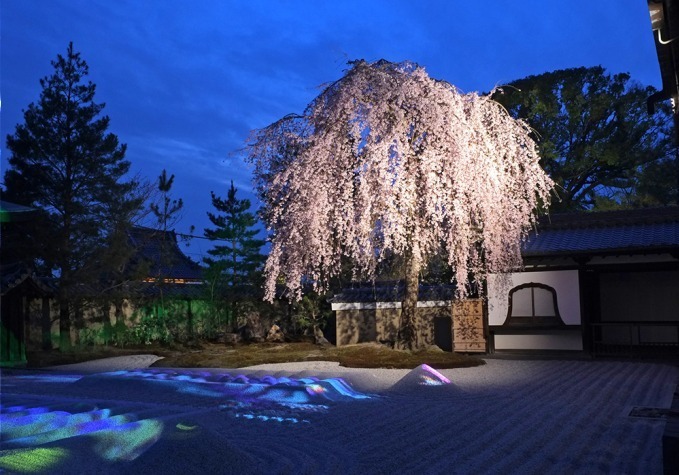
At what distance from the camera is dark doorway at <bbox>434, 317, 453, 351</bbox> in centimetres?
1714

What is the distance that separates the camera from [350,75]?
13.0 m

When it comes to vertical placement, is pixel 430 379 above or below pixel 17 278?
below

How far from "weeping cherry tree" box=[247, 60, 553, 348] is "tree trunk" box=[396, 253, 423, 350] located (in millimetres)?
32

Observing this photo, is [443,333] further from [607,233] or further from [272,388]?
[272,388]

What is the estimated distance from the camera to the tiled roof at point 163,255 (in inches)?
909

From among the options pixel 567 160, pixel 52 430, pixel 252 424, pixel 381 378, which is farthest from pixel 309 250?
pixel 567 160

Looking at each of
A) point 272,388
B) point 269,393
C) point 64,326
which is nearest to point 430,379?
point 272,388

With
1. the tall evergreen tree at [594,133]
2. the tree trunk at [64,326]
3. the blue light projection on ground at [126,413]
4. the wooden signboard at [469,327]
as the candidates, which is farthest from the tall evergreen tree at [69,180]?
the tall evergreen tree at [594,133]

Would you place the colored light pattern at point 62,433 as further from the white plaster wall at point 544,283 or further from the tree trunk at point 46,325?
the tree trunk at point 46,325

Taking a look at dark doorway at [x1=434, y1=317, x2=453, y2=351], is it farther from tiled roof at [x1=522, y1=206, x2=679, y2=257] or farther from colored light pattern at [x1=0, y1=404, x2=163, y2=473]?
colored light pattern at [x1=0, y1=404, x2=163, y2=473]

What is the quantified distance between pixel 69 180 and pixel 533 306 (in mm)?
13878

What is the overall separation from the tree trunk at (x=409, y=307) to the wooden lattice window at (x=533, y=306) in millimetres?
2907

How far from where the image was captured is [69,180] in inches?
739

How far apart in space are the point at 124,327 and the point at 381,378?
11953mm
